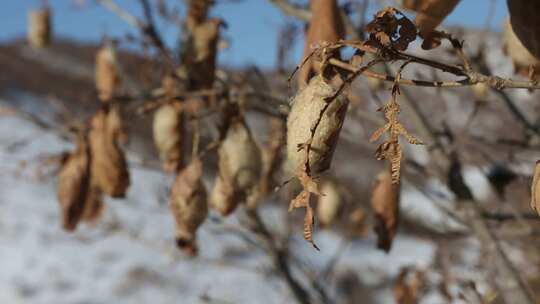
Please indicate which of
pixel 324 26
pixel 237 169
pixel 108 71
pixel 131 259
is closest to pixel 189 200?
pixel 237 169

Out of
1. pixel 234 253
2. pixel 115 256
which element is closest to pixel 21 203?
pixel 115 256

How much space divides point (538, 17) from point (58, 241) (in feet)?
17.0

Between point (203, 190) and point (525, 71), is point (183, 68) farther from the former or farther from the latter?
point (525, 71)

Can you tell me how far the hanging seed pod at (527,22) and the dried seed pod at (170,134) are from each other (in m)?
0.64

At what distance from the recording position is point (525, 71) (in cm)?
70

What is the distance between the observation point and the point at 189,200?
985 millimetres

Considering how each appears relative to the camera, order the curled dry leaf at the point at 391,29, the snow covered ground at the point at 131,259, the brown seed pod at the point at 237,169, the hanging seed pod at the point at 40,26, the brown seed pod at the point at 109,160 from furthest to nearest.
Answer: the snow covered ground at the point at 131,259, the hanging seed pod at the point at 40,26, the brown seed pod at the point at 109,160, the brown seed pod at the point at 237,169, the curled dry leaf at the point at 391,29

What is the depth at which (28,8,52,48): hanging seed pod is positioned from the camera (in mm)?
2584

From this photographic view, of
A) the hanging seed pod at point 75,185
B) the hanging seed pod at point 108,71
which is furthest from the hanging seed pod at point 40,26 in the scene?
the hanging seed pod at point 75,185

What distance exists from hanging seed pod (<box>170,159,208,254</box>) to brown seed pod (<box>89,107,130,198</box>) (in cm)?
15

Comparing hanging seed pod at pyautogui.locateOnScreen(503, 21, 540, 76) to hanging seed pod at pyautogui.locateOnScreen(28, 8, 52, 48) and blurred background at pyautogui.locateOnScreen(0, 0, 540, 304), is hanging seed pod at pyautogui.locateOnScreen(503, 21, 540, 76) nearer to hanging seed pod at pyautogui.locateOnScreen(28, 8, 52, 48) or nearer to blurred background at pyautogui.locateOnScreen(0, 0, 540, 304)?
blurred background at pyautogui.locateOnScreen(0, 0, 540, 304)

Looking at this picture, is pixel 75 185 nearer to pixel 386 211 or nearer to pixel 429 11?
pixel 386 211

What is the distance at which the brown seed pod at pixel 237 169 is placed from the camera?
3.14 feet

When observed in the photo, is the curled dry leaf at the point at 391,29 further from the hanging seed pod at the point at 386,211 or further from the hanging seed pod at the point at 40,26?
the hanging seed pod at the point at 40,26
